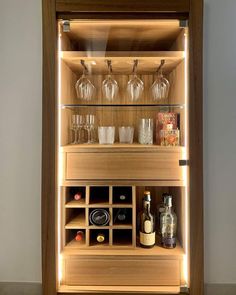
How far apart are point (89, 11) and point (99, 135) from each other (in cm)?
62

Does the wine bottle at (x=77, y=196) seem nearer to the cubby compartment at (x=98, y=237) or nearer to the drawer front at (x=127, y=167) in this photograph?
the drawer front at (x=127, y=167)

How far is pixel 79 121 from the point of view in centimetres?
140

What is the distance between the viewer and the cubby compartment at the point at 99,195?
4.39ft

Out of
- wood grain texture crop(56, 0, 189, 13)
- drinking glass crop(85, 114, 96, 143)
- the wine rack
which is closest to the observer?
wood grain texture crop(56, 0, 189, 13)

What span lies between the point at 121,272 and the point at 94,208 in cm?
35

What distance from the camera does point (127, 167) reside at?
127 cm
